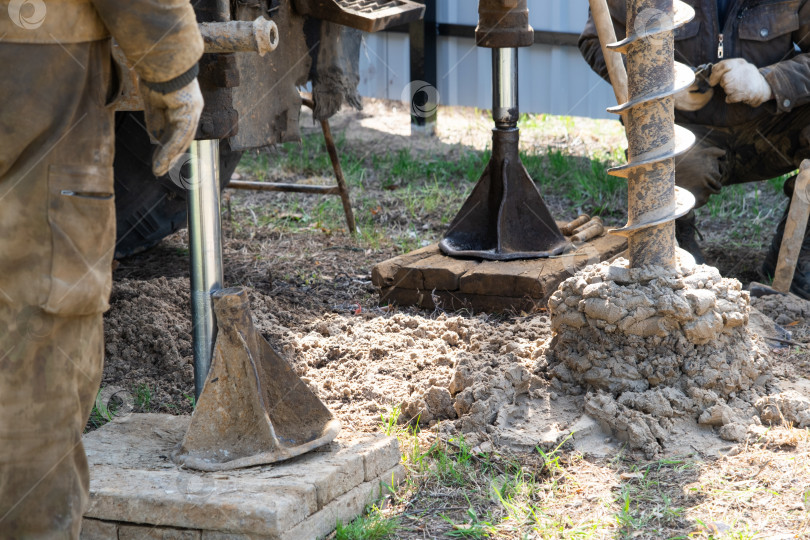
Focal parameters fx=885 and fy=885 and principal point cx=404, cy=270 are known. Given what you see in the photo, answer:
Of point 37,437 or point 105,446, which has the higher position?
point 37,437

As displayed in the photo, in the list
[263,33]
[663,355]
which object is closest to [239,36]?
[263,33]

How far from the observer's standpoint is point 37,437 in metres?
1.66

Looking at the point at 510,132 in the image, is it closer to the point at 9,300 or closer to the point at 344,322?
the point at 344,322

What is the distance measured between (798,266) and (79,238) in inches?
115

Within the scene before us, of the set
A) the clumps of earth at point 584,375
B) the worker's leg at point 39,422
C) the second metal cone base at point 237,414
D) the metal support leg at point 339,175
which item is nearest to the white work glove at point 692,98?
the clumps of earth at point 584,375

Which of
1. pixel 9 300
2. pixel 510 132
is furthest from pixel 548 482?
pixel 510 132

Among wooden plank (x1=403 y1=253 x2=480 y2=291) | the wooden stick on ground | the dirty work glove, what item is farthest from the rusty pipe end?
the wooden stick on ground

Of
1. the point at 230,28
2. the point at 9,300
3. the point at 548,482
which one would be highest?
the point at 230,28

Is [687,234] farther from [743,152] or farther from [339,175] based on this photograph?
[339,175]

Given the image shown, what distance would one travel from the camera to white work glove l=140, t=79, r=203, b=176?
1706mm

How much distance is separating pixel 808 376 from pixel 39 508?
2.24 meters

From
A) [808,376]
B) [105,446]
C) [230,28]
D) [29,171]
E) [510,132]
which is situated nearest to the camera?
[29,171]

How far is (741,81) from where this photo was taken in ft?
11.2

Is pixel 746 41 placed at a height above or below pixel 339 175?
above
